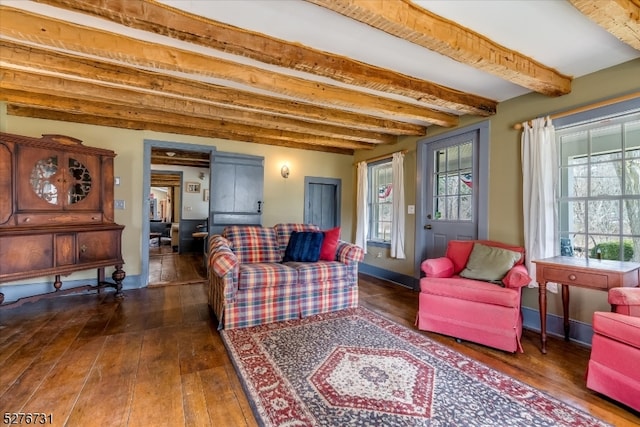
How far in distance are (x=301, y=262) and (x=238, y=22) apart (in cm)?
232

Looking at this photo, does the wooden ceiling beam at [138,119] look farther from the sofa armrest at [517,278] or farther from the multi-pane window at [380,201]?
the sofa armrest at [517,278]

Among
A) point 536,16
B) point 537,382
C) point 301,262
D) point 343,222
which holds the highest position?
point 536,16

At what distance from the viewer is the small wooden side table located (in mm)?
2016

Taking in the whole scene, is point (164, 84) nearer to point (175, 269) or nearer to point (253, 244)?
point (253, 244)

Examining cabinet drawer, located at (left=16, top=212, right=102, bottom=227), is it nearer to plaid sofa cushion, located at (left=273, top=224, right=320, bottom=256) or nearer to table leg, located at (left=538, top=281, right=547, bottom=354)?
plaid sofa cushion, located at (left=273, top=224, right=320, bottom=256)

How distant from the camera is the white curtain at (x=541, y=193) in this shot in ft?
9.14

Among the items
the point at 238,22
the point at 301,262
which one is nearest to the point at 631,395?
the point at 301,262

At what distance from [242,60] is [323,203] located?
3.75 m

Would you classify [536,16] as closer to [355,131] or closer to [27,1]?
[355,131]

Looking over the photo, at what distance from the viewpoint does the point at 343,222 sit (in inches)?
235

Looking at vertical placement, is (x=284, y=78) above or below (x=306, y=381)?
above

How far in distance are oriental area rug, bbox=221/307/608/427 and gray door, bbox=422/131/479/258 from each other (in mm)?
1700

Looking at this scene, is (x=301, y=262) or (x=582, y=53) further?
(x=301, y=262)

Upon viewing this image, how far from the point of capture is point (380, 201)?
17.7 ft
